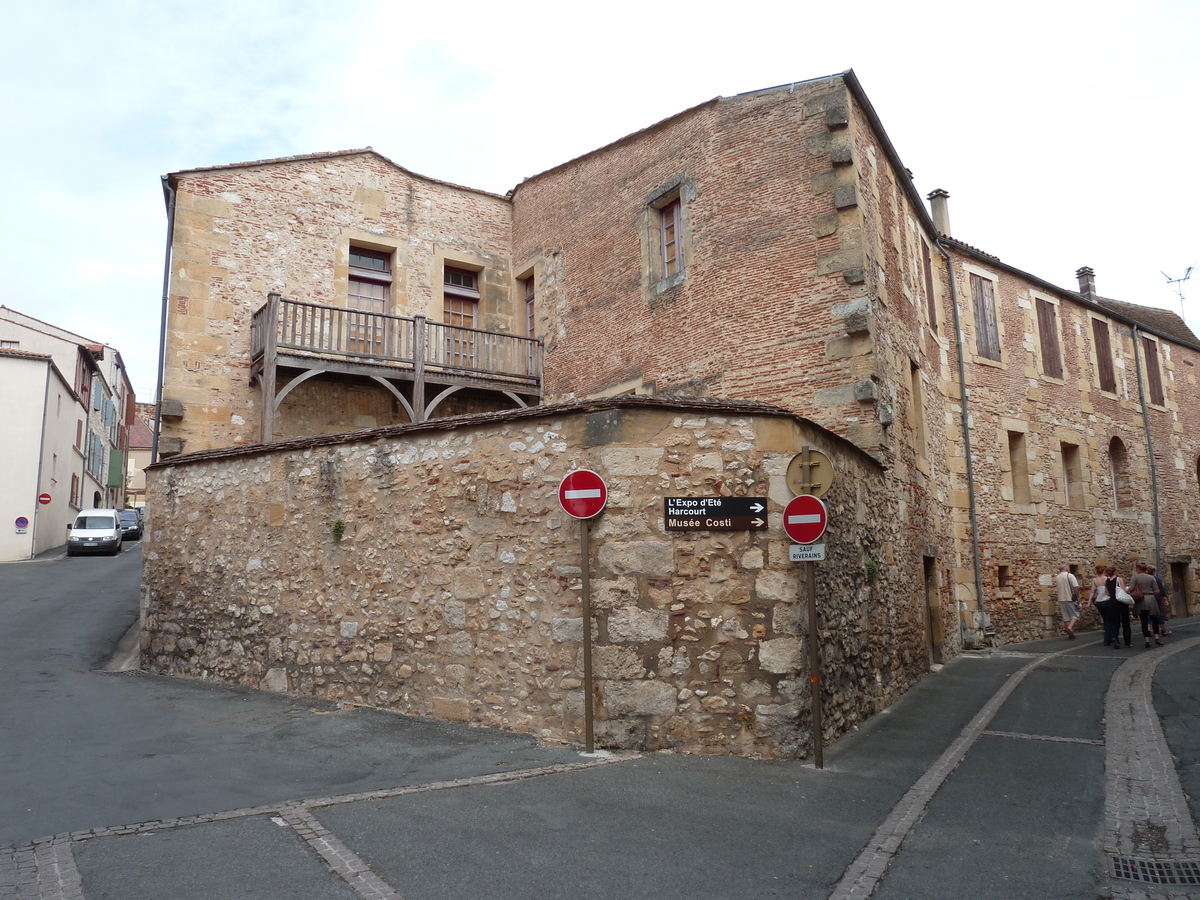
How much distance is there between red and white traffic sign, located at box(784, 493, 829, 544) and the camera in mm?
6352

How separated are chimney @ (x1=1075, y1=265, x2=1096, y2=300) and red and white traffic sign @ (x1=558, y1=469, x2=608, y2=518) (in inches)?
815

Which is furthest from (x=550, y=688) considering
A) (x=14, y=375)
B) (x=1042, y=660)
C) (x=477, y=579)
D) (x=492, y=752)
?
(x=14, y=375)

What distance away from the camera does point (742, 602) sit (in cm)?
657

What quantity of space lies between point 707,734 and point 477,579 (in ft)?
7.38

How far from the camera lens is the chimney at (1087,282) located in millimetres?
22516

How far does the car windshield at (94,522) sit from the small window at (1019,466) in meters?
23.3

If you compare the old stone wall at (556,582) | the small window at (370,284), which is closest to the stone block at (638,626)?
the old stone wall at (556,582)

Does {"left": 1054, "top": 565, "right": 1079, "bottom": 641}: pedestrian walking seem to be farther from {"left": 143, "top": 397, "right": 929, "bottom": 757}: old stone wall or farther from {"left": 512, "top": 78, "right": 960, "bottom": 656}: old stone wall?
{"left": 143, "top": 397, "right": 929, "bottom": 757}: old stone wall

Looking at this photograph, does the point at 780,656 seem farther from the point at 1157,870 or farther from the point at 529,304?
the point at 529,304

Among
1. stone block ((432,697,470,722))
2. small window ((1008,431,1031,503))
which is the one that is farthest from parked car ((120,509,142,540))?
small window ((1008,431,1031,503))

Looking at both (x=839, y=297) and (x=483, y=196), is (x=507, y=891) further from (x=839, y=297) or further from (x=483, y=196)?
(x=483, y=196)

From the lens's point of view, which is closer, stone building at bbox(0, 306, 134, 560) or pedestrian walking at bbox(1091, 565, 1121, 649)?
pedestrian walking at bbox(1091, 565, 1121, 649)

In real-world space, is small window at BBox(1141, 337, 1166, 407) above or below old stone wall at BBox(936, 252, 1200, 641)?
above

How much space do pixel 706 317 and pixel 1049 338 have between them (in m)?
10.6
